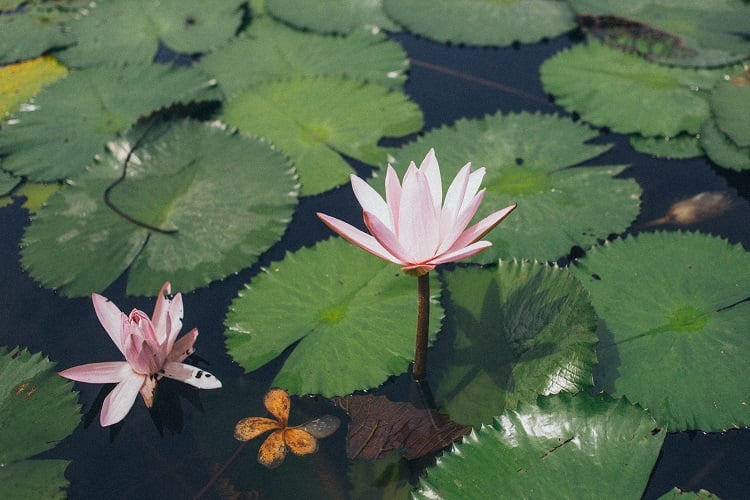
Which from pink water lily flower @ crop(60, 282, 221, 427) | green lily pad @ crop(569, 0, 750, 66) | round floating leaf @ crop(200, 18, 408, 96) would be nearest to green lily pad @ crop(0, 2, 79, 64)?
round floating leaf @ crop(200, 18, 408, 96)

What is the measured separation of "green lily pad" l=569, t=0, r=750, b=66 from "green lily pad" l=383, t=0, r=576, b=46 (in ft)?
0.60

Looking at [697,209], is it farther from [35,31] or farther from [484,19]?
[35,31]

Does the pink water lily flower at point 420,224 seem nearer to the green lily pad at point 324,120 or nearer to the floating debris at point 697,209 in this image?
the green lily pad at point 324,120

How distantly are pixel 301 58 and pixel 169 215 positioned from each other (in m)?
1.47

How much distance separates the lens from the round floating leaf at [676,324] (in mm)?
1982

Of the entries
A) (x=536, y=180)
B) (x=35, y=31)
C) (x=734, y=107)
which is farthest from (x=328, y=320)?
(x=35, y=31)

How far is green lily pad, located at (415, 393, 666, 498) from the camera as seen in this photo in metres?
1.67

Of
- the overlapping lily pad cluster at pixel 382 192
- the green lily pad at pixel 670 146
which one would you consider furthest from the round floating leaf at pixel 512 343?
the green lily pad at pixel 670 146

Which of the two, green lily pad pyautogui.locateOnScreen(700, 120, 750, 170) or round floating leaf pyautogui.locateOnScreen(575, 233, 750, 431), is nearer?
round floating leaf pyautogui.locateOnScreen(575, 233, 750, 431)

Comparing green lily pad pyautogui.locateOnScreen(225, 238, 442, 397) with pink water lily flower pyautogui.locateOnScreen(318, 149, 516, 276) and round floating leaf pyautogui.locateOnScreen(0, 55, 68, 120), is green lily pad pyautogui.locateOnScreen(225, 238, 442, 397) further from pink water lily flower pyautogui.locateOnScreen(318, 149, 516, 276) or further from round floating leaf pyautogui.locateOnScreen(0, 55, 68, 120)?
round floating leaf pyautogui.locateOnScreen(0, 55, 68, 120)

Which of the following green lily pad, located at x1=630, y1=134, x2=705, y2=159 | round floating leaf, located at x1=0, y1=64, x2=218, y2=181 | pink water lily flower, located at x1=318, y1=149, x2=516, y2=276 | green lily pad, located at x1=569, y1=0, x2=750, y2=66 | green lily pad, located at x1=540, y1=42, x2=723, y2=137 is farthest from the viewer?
green lily pad, located at x1=569, y1=0, x2=750, y2=66

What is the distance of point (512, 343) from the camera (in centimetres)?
214

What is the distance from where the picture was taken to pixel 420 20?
3922 mm

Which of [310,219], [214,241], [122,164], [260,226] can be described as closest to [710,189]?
[310,219]
